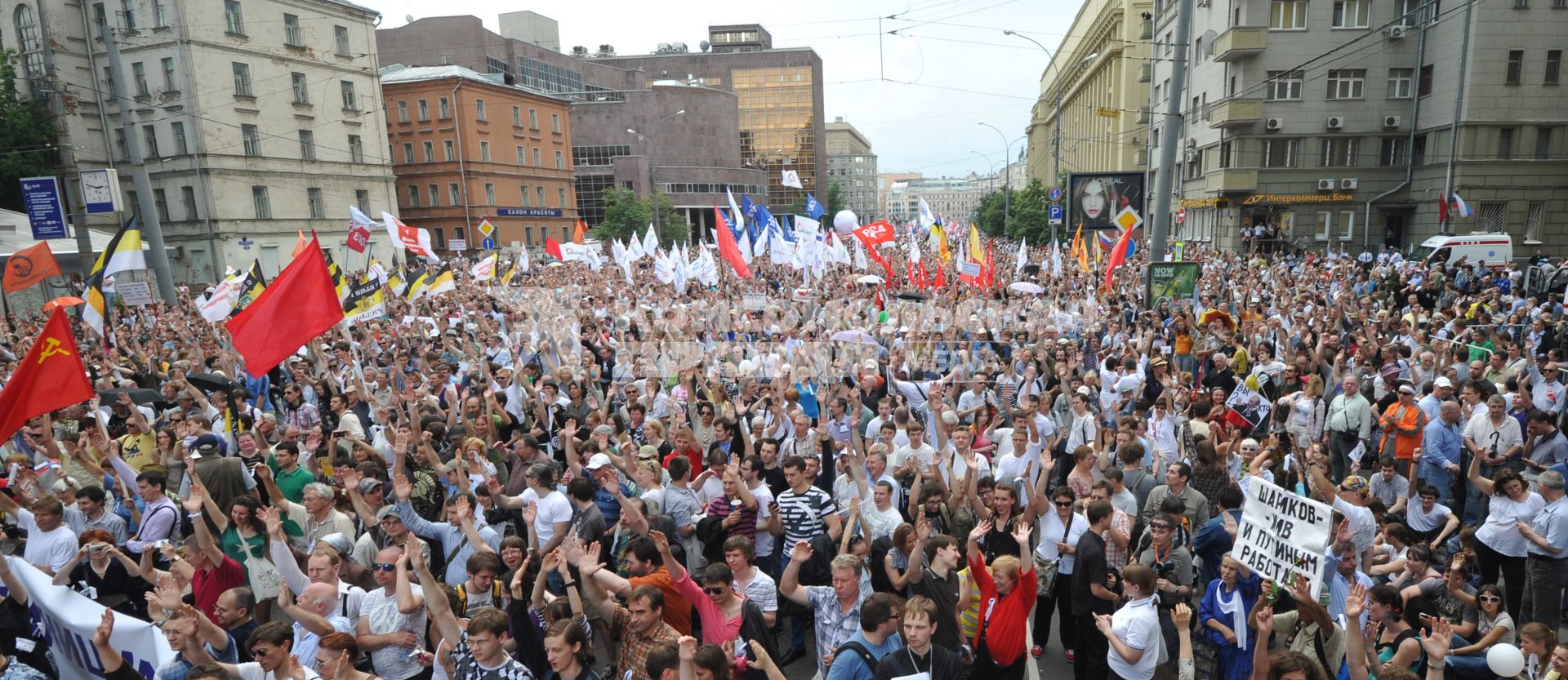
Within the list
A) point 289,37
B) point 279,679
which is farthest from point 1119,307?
point 289,37

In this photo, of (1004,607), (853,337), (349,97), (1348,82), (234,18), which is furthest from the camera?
(349,97)

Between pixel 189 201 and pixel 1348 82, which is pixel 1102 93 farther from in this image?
pixel 189 201

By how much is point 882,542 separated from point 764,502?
101cm

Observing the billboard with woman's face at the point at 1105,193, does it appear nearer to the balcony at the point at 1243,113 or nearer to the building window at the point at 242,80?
the balcony at the point at 1243,113

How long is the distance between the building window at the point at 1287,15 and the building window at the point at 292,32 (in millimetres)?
42598

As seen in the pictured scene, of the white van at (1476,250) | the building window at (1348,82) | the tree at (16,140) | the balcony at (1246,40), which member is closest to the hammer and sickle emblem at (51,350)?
the white van at (1476,250)

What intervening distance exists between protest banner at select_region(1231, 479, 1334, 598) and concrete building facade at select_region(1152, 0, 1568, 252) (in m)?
30.2

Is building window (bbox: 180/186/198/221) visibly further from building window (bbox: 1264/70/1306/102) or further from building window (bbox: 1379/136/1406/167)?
building window (bbox: 1379/136/1406/167)

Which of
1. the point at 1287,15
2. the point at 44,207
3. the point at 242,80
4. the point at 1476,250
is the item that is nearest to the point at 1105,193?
the point at 1476,250

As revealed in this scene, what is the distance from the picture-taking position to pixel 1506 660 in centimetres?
410

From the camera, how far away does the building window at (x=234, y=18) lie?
36.1 metres

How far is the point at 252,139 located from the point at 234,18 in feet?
16.7

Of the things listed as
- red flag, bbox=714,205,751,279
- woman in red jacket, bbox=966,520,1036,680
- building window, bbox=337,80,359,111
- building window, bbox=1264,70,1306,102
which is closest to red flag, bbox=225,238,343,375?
woman in red jacket, bbox=966,520,1036,680

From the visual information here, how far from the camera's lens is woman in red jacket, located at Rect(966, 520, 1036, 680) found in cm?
470
